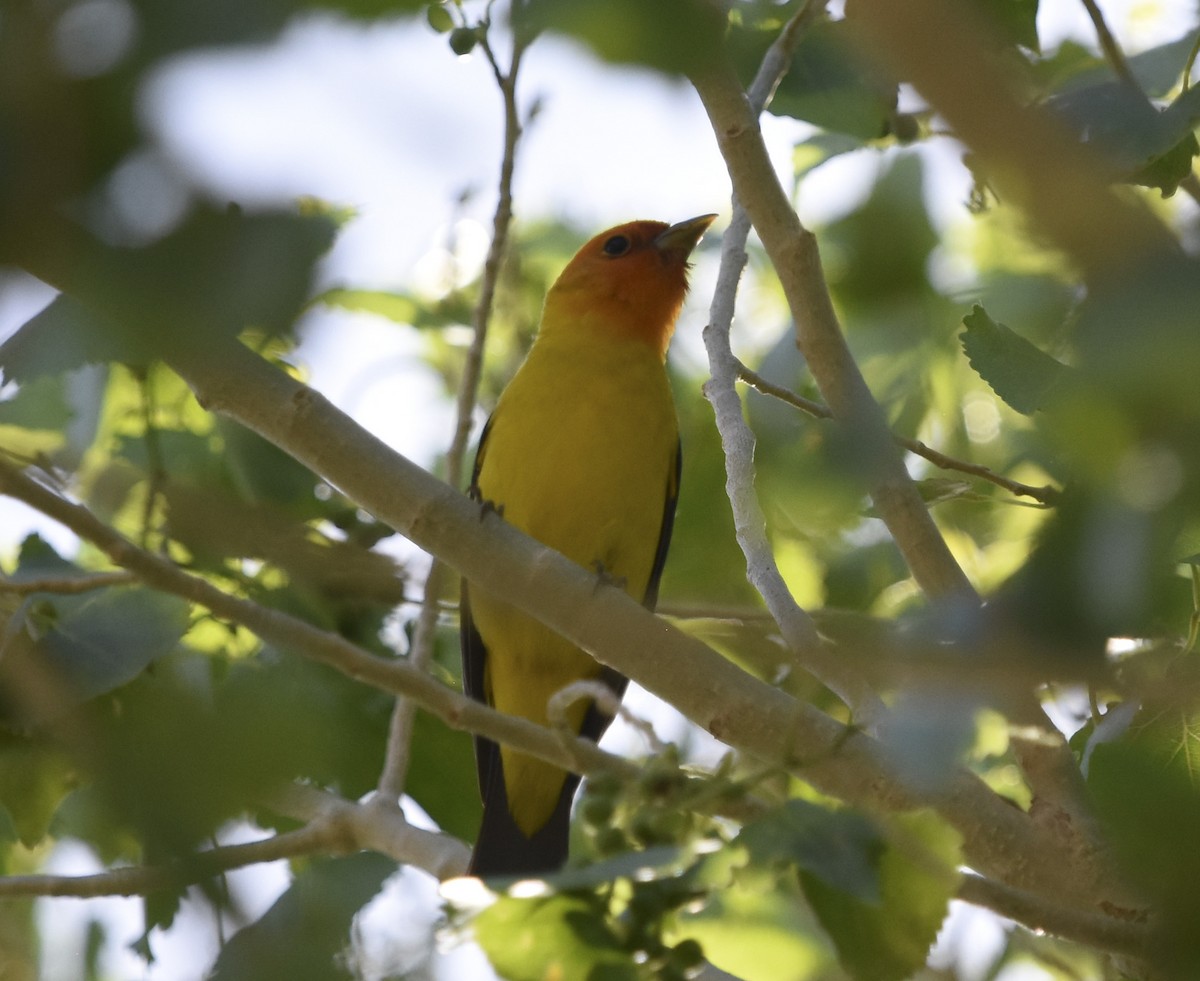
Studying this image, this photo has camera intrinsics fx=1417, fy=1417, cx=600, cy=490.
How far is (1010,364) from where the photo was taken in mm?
1854

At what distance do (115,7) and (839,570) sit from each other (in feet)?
10.6

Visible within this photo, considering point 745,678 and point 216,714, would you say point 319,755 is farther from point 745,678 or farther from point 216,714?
point 745,678

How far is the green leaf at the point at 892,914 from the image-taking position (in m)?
1.68

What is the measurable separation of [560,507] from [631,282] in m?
1.26

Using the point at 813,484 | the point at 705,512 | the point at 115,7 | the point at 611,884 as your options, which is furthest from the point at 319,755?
the point at 705,512

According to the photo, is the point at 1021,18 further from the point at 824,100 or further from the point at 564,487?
the point at 564,487

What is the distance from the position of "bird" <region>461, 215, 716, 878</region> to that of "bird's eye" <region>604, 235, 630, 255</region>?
0.57m

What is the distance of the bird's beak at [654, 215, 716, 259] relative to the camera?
19.6 ft

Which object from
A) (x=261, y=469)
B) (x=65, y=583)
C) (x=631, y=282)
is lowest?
(x=65, y=583)

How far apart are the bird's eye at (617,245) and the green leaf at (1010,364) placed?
13.5ft

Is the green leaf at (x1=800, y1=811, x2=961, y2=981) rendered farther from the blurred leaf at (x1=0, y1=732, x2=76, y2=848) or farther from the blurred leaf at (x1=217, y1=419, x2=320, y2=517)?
the blurred leaf at (x1=217, y1=419, x2=320, y2=517)

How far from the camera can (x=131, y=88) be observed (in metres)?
0.72

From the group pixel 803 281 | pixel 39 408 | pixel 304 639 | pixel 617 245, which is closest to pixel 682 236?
pixel 617 245

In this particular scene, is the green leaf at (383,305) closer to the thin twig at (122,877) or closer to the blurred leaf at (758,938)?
the thin twig at (122,877)
